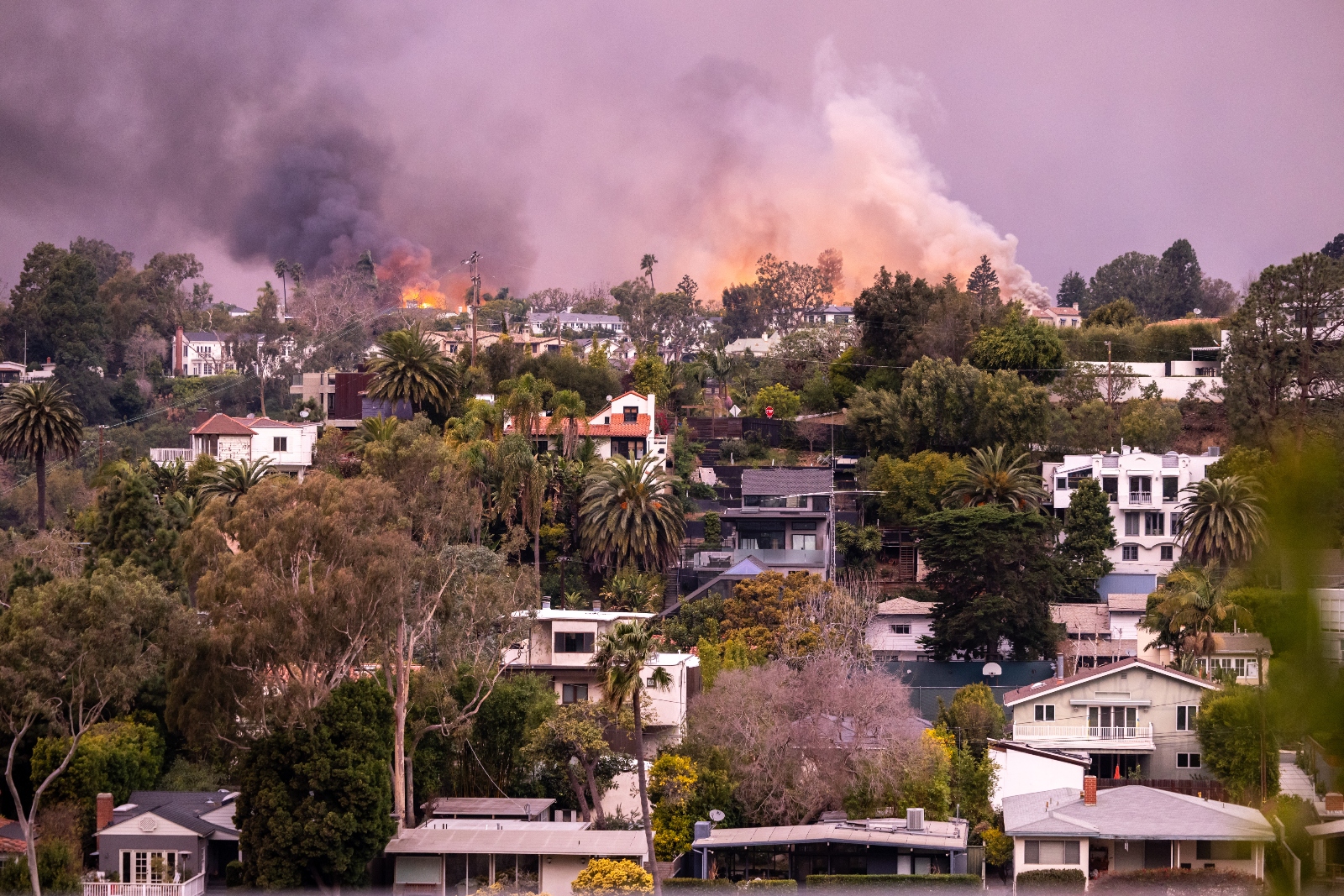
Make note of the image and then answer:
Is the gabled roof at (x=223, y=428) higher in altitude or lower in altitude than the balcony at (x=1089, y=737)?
higher

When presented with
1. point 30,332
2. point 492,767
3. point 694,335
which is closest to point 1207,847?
point 492,767

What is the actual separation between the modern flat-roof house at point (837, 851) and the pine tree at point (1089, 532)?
2252 centimetres

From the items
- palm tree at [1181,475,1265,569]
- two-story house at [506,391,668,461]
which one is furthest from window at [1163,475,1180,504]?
two-story house at [506,391,668,461]

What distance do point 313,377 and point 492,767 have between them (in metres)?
42.3

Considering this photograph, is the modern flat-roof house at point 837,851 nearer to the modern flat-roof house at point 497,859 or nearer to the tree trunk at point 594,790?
the modern flat-roof house at point 497,859

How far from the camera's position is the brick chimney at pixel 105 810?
26.0 metres

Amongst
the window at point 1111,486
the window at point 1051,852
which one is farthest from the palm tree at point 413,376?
the window at point 1051,852

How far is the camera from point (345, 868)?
966 inches

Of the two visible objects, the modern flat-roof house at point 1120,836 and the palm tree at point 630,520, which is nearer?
the modern flat-roof house at point 1120,836

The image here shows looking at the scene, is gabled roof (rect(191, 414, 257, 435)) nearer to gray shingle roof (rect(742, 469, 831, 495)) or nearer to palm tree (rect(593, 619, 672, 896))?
gray shingle roof (rect(742, 469, 831, 495))

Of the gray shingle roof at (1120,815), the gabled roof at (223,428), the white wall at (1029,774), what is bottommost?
the gray shingle roof at (1120,815)

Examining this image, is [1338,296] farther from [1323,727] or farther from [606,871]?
[1323,727]

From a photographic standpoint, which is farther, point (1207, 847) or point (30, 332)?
point (30, 332)

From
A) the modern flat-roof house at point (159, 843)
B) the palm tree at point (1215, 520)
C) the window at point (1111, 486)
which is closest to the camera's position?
the modern flat-roof house at point (159, 843)
